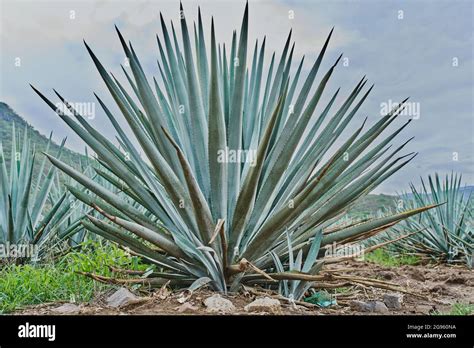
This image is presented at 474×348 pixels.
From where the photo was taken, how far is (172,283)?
1.77m

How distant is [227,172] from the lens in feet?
5.49

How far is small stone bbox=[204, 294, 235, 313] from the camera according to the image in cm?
153

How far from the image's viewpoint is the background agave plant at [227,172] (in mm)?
1603

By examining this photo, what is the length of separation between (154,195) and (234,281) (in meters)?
0.41

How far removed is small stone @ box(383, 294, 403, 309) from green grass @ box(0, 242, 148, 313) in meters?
0.95

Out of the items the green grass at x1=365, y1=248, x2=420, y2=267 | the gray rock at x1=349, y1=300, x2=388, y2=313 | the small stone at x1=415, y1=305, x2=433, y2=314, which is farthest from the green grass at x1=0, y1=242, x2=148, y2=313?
the green grass at x1=365, y1=248, x2=420, y2=267

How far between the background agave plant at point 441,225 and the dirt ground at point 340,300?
479 millimetres

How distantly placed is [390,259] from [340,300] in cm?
140

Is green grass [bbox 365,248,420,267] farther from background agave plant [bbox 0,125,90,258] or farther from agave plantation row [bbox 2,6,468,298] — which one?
background agave plant [bbox 0,125,90,258]

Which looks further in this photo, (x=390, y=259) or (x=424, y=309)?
(x=390, y=259)
